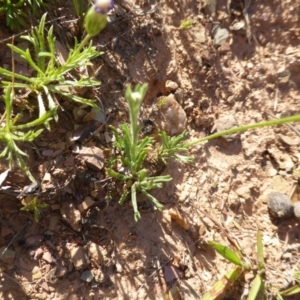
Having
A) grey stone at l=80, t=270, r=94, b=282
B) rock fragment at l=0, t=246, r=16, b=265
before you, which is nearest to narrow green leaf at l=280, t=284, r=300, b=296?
grey stone at l=80, t=270, r=94, b=282

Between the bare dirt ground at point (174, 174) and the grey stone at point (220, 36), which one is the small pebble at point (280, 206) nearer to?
the bare dirt ground at point (174, 174)

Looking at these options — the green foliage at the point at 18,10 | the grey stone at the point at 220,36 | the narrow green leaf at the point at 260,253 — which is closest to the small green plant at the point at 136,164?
the narrow green leaf at the point at 260,253

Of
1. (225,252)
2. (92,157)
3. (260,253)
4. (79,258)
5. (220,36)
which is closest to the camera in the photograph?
(79,258)

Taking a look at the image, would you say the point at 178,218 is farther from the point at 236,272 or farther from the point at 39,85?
the point at 39,85

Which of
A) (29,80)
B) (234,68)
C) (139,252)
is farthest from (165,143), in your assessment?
(234,68)

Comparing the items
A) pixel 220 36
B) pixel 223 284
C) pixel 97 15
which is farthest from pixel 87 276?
pixel 220 36

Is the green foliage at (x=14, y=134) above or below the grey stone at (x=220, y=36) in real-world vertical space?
below

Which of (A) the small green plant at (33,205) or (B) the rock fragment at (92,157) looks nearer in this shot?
Answer: (A) the small green plant at (33,205)
